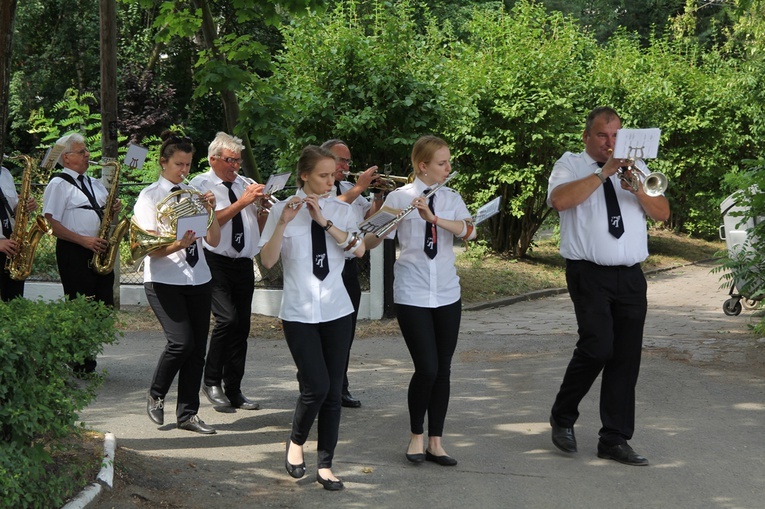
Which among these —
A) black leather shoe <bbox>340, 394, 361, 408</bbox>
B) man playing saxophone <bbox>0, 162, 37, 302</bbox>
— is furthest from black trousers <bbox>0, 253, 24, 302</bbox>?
black leather shoe <bbox>340, 394, 361, 408</bbox>

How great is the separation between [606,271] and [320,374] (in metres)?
1.82

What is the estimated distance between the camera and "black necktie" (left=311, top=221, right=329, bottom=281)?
5.73 metres

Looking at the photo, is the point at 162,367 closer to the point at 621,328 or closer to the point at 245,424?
the point at 245,424

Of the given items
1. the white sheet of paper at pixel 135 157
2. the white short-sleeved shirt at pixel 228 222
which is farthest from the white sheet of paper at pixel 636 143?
the white sheet of paper at pixel 135 157

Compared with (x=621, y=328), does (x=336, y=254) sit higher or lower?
higher

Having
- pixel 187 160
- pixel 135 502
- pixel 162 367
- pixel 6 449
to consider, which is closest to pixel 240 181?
pixel 187 160

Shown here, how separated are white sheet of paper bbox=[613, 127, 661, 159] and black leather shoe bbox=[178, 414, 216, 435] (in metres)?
3.21

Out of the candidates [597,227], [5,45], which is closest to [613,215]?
[597,227]

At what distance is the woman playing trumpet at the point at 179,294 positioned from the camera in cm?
682

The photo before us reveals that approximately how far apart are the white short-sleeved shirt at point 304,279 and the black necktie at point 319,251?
0.02m

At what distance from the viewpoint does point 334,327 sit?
570 centimetres

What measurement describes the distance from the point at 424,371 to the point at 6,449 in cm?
249

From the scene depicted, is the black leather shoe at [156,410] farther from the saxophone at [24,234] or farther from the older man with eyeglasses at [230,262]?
Answer: the saxophone at [24,234]

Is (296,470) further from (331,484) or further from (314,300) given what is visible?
(314,300)
